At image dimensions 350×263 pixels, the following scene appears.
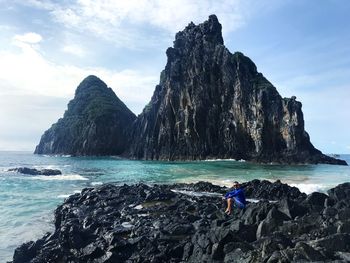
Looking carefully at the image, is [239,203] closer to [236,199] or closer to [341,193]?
[236,199]

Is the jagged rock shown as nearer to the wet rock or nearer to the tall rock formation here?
the wet rock

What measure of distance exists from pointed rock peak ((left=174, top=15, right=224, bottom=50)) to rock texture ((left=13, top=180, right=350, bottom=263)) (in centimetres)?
12543

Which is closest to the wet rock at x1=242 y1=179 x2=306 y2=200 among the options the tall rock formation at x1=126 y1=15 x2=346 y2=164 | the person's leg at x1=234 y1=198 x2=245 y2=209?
the person's leg at x1=234 y1=198 x2=245 y2=209

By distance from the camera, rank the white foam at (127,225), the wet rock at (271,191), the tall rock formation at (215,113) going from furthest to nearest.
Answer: the tall rock formation at (215,113), the wet rock at (271,191), the white foam at (127,225)

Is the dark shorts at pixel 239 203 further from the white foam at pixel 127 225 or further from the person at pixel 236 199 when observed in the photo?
the white foam at pixel 127 225

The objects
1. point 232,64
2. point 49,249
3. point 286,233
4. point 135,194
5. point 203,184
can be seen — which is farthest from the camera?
point 232,64

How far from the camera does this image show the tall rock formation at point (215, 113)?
114625 mm

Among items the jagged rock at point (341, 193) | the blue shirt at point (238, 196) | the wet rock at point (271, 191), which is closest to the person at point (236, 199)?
the blue shirt at point (238, 196)

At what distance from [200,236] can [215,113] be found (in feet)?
398

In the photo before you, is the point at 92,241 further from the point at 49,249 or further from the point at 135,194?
the point at 135,194

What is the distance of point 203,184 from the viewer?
39.4m

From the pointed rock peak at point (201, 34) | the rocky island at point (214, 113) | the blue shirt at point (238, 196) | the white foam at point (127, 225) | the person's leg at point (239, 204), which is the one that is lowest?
the white foam at point (127, 225)

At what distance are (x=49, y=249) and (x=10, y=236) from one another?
565 cm

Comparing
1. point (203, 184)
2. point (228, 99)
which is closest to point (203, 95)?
point (228, 99)
